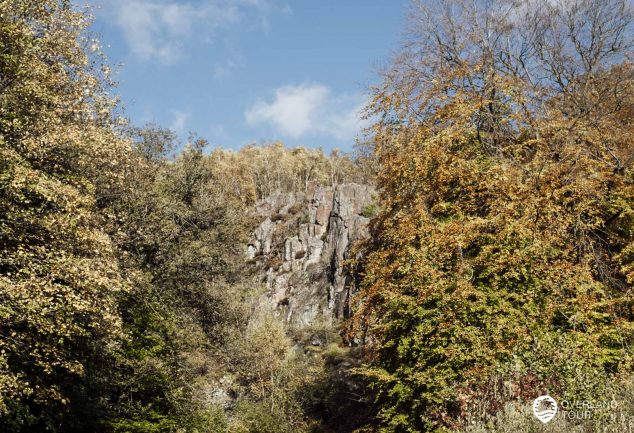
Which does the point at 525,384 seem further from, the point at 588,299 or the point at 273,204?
the point at 273,204

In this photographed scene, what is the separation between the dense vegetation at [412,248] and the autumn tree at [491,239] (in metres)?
0.07

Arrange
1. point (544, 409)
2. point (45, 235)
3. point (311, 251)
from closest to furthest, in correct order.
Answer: point (544, 409), point (45, 235), point (311, 251)

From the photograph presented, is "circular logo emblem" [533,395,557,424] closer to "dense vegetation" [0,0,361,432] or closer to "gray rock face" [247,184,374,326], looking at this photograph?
"dense vegetation" [0,0,361,432]

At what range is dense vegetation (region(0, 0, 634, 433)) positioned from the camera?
1094cm

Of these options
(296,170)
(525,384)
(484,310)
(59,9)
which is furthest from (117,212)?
(296,170)

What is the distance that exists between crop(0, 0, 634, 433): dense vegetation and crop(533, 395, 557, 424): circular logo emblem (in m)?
0.20

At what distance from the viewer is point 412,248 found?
45.2 feet

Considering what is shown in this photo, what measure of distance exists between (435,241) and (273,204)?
212 feet

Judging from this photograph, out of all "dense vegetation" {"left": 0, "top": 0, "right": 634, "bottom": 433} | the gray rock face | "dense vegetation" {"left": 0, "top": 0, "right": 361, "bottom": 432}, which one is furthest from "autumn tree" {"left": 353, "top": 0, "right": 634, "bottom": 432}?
the gray rock face

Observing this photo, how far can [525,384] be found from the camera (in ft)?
31.2

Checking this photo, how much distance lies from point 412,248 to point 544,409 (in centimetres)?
627

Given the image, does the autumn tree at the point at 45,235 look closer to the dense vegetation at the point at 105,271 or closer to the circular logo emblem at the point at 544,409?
the dense vegetation at the point at 105,271

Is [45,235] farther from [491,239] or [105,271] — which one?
[491,239]

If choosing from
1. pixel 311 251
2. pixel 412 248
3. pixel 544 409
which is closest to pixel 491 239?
pixel 412 248
